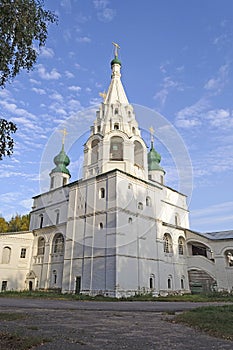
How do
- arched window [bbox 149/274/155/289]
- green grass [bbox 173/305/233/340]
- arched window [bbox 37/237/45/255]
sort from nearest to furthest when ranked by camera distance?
green grass [bbox 173/305/233/340] → arched window [bbox 149/274/155/289] → arched window [bbox 37/237/45/255]

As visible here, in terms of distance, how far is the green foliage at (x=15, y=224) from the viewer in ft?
177

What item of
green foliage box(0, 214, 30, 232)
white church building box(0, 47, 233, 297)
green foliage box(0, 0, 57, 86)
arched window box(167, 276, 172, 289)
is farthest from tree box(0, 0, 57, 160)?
green foliage box(0, 214, 30, 232)

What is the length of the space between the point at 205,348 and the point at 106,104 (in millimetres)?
30379

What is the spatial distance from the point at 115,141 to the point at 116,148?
76 centimetres

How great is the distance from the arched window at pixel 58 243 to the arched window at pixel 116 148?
10743mm

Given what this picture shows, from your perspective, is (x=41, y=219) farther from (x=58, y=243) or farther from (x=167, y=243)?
(x=167, y=243)

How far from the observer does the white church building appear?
86.0 feet

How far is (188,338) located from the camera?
655cm

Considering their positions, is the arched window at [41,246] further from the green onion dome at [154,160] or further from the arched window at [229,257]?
the arched window at [229,257]

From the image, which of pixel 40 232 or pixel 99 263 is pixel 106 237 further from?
pixel 40 232

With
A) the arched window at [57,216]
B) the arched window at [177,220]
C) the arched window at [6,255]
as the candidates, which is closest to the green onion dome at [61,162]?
the arched window at [57,216]

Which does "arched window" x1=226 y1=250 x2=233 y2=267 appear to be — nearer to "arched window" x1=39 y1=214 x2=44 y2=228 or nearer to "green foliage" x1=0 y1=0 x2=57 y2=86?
"arched window" x1=39 y1=214 x2=44 y2=228

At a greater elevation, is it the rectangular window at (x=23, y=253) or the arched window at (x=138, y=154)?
the arched window at (x=138, y=154)

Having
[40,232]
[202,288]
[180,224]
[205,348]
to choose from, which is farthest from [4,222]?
[205,348]
